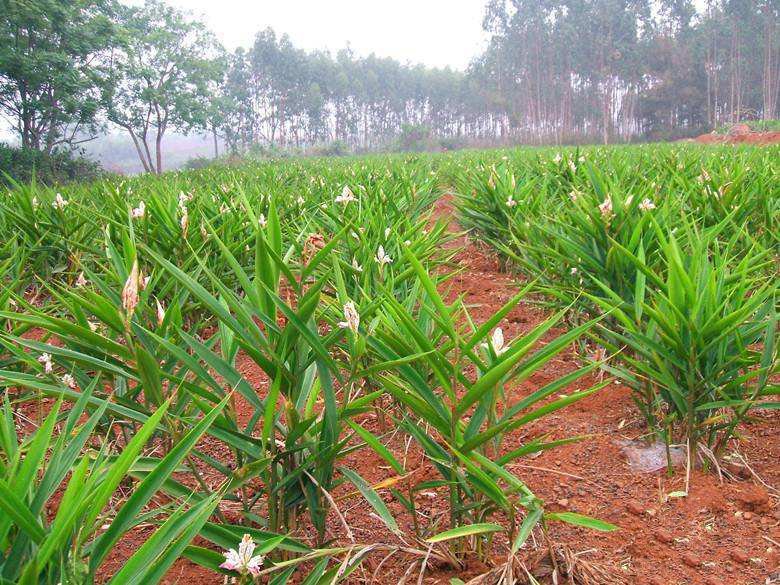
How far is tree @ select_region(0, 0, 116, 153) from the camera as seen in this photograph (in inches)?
710

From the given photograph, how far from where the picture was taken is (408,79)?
2805 inches

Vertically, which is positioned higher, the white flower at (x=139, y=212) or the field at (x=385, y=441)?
the white flower at (x=139, y=212)

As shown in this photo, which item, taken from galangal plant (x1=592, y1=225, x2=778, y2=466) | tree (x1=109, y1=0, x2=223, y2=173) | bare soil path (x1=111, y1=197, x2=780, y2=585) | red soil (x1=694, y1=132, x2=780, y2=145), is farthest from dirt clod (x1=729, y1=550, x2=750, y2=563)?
tree (x1=109, y1=0, x2=223, y2=173)

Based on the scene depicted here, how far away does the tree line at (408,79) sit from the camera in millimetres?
21266

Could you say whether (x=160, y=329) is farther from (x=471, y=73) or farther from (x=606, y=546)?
(x=471, y=73)

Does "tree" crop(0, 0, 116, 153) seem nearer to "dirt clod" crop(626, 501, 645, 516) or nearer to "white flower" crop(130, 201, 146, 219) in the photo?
"white flower" crop(130, 201, 146, 219)

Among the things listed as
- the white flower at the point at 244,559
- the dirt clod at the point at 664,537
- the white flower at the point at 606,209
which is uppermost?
the white flower at the point at 606,209

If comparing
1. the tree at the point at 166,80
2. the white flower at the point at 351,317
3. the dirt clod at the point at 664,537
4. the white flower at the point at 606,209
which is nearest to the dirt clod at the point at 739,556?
the dirt clod at the point at 664,537

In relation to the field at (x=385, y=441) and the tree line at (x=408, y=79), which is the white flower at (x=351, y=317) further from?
the tree line at (x=408, y=79)

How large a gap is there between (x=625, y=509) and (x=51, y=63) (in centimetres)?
2246

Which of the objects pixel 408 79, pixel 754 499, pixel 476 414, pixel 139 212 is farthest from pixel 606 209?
pixel 408 79

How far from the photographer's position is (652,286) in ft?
7.50

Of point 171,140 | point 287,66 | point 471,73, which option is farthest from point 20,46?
point 171,140

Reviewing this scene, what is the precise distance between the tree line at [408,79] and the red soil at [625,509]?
67.5 feet
